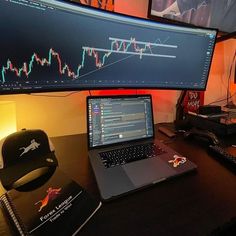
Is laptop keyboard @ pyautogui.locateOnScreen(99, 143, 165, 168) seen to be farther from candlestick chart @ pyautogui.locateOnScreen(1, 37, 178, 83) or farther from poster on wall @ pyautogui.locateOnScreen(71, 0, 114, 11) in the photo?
poster on wall @ pyautogui.locateOnScreen(71, 0, 114, 11)

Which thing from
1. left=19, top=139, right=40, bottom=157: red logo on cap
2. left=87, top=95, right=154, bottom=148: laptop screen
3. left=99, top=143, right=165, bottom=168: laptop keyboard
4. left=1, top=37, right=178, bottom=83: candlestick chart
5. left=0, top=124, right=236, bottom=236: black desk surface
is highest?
left=1, top=37, right=178, bottom=83: candlestick chart

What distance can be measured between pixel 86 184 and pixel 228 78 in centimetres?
133

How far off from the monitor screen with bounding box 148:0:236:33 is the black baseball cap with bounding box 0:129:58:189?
2.68 feet

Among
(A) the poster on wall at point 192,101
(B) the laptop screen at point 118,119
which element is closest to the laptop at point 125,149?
(B) the laptop screen at point 118,119

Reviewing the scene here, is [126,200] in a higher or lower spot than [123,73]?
lower

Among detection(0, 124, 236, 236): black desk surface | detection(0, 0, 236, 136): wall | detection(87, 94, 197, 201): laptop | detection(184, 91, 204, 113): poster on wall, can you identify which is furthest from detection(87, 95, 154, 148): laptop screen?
detection(184, 91, 204, 113): poster on wall

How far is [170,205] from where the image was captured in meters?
0.52

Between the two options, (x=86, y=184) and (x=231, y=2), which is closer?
(x=86, y=184)

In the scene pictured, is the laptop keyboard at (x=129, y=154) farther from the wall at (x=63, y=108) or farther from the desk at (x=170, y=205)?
the wall at (x=63, y=108)

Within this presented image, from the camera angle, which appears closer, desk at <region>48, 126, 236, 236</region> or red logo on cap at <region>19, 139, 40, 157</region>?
desk at <region>48, 126, 236, 236</region>

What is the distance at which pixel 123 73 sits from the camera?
2.76 feet

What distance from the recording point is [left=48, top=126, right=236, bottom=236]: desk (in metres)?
0.45

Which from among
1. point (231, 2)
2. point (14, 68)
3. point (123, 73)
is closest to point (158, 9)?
point (123, 73)

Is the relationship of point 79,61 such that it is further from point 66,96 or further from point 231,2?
point 231,2
